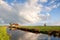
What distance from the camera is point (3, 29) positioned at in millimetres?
15078

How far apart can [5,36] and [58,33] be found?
22605 millimetres

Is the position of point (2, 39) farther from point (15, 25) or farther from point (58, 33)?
point (15, 25)

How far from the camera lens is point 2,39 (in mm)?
14477

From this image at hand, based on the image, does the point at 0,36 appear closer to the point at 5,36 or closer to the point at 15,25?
the point at 5,36

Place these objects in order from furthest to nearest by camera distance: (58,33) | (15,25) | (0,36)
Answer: (15,25) < (58,33) < (0,36)

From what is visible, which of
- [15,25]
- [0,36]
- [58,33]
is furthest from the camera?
[15,25]

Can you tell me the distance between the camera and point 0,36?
14.3 meters

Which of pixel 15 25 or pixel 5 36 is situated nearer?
pixel 5 36

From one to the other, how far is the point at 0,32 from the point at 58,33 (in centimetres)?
2309

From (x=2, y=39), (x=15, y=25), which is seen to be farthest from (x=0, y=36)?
(x=15, y=25)

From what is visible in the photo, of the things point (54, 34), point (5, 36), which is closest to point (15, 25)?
point (54, 34)

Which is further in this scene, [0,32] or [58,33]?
[58,33]

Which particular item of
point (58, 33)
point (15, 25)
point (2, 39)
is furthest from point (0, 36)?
point (15, 25)

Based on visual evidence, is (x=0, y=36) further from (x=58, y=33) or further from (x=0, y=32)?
(x=58, y=33)
